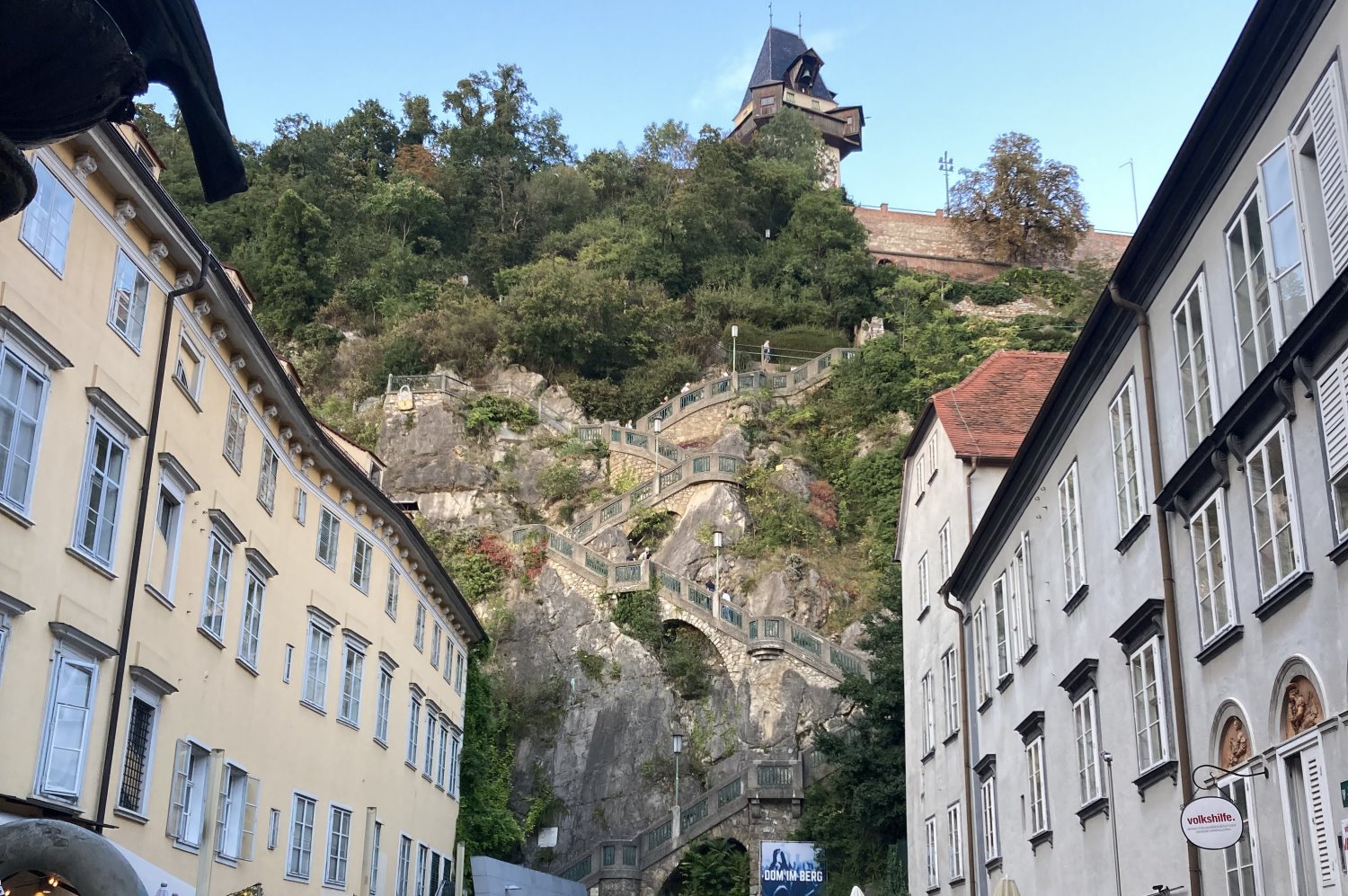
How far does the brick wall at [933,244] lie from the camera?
76250mm

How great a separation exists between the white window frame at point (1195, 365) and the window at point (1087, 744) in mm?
4541

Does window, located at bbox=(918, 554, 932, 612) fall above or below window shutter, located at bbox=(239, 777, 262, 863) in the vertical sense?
above

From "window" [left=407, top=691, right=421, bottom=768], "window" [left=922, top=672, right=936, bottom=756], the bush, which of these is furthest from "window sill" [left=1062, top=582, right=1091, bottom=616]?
the bush

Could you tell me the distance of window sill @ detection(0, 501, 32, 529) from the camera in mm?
12609

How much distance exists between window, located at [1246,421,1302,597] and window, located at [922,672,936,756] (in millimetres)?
15797

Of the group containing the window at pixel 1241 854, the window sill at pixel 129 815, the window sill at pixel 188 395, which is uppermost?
the window sill at pixel 188 395

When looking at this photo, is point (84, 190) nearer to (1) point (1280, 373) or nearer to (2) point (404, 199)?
(1) point (1280, 373)

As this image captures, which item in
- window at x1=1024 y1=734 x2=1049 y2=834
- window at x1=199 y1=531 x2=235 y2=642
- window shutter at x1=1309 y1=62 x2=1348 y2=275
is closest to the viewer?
window shutter at x1=1309 y1=62 x2=1348 y2=275

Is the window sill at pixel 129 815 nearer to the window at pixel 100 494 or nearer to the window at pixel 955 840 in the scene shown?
the window at pixel 100 494

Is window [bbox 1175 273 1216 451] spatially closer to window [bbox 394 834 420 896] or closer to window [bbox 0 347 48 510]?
window [bbox 0 347 48 510]

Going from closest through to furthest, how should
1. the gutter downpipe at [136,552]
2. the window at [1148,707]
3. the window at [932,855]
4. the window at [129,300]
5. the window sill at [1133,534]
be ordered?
the window at [1148,707], the window sill at [1133,534], the gutter downpipe at [136,552], the window at [129,300], the window at [932,855]

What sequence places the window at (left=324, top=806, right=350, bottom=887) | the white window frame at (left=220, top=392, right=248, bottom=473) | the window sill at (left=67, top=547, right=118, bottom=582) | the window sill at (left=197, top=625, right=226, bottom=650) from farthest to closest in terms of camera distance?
the window at (left=324, top=806, right=350, bottom=887) → the white window frame at (left=220, top=392, right=248, bottom=473) → the window sill at (left=197, top=625, right=226, bottom=650) → the window sill at (left=67, top=547, right=118, bottom=582)

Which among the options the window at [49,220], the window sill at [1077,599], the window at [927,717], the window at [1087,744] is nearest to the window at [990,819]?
the window at [927,717]

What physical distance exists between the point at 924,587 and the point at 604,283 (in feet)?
111
